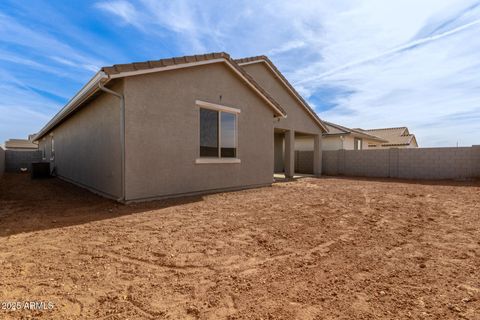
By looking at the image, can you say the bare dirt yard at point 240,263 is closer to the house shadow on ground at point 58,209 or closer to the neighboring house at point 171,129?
the house shadow on ground at point 58,209

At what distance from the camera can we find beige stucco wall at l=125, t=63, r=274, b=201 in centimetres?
677

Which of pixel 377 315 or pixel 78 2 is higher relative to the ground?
pixel 78 2

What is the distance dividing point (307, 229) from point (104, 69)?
5656mm

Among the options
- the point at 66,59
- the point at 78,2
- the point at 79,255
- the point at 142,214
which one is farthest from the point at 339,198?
the point at 66,59

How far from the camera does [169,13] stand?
8.12 meters

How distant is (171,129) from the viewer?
7480 mm

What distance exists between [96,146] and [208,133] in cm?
388

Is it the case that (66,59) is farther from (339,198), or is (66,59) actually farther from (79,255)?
(339,198)

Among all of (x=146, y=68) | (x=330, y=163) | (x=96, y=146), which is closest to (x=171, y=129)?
(x=146, y=68)

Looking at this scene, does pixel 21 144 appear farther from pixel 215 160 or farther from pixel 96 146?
pixel 215 160

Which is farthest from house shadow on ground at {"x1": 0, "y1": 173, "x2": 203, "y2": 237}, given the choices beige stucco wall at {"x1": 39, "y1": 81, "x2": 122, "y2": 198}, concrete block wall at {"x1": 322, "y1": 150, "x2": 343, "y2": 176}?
concrete block wall at {"x1": 322, "y1": 150, "x2": 343, "y2": 176}

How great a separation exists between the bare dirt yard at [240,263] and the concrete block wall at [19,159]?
21894mm

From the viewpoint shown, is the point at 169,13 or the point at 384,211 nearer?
the point at 384,211

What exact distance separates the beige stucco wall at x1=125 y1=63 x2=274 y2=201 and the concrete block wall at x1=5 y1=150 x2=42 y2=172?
71.9 ft
